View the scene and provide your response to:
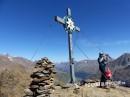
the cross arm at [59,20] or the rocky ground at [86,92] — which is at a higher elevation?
the cross arm at [59,20]

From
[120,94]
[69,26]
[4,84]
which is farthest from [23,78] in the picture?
[120,94]

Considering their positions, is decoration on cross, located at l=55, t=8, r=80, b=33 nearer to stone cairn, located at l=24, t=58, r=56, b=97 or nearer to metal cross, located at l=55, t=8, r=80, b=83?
metal cross, located at l=55, t=8, r=80, b=83

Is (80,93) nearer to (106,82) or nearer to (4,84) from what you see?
(106,82)

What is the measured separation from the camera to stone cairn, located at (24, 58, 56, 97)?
990 inches

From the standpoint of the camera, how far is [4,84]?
3678 cm

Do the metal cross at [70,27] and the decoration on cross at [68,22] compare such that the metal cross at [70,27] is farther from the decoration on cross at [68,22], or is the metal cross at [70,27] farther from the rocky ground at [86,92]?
the rocky ground at [86,92]

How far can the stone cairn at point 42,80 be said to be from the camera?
25148mm

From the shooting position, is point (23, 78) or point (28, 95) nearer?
point (28, 95)

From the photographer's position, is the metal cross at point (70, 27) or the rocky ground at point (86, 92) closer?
the rocky ground at point (86, 92)

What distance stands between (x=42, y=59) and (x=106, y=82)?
8.40 meters

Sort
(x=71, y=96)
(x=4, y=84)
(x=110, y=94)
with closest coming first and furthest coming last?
(x=71, y=96) → (x=110, y=94) → (x=4, y=84)

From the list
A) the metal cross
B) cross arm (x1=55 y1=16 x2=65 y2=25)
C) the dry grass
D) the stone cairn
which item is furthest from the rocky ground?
the dry grass

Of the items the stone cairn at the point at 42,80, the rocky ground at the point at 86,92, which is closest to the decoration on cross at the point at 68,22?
the stone cairn at the point at 42,80

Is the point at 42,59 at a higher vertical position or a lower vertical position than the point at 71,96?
higher
